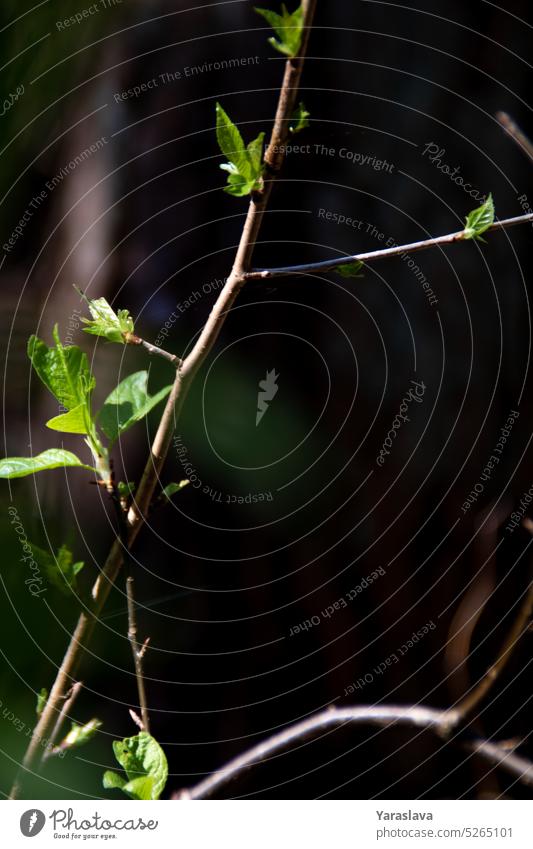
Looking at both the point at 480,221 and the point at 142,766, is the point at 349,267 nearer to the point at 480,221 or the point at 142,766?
the point at 480,221

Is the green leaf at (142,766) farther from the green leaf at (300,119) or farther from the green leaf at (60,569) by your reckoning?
the green leaf at (300,119)

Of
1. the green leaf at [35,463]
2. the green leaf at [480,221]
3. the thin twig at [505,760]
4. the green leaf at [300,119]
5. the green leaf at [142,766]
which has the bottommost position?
the thin twig at [505,760]

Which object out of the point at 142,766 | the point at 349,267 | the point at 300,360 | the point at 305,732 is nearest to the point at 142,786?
the point at 142,766

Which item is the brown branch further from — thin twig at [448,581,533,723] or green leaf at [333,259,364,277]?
thin twig at [448,581,533,723]

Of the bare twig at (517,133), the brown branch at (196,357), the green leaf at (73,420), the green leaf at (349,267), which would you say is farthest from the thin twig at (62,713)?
the bare twig at (517,133)

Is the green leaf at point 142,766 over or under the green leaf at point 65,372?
under
